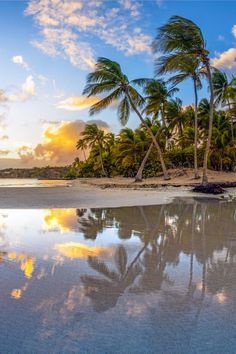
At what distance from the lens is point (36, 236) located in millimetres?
6039

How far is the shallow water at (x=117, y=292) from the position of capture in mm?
2271

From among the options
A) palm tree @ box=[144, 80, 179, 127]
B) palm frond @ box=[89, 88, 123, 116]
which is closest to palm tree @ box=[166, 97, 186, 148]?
palm tree @ box=[144, 80, 179, 127]

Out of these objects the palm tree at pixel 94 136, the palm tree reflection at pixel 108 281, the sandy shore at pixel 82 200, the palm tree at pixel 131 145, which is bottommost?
the sandy shore at pixel 82 200

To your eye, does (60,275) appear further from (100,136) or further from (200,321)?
(100,136)

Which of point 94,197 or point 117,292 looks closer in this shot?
point 117,292

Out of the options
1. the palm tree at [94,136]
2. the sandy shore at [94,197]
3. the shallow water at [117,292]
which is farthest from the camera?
the palm tree at [94,136]

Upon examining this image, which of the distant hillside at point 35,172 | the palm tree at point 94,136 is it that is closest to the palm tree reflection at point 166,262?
the palm tree at point 94,136

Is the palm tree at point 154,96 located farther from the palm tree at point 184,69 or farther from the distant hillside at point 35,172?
the distant hillside at point 35,172

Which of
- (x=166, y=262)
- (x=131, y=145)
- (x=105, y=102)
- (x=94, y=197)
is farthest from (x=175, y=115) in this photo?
(x=166, y=262)

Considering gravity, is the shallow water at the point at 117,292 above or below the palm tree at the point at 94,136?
below

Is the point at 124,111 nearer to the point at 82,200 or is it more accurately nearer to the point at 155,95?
the point at 155,95

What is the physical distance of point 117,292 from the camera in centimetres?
316

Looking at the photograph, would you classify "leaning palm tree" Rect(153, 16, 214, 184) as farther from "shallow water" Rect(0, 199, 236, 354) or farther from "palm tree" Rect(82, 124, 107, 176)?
"palm tree" Rect(82, 124, 107, 176)

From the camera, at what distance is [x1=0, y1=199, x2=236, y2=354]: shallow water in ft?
7.45
